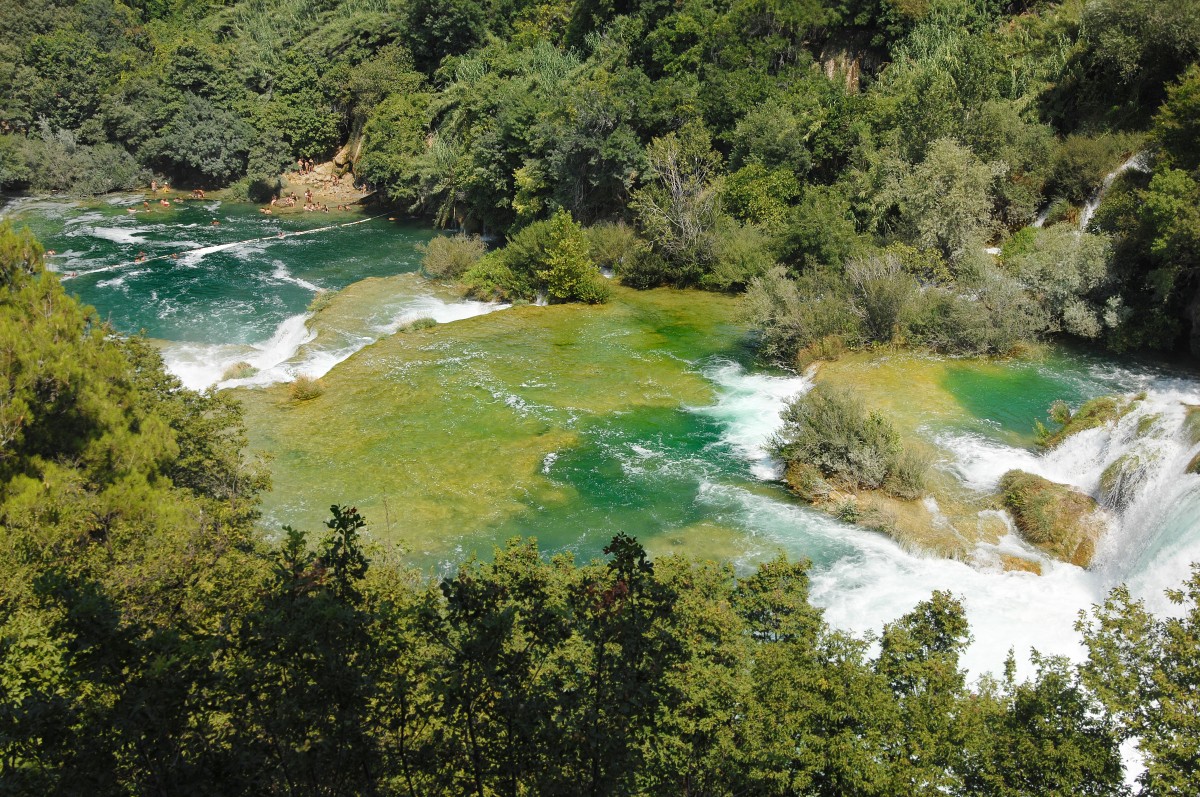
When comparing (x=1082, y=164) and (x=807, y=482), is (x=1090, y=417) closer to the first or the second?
(x=807, y=482)

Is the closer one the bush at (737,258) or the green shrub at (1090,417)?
the green shrub at (1090,417)

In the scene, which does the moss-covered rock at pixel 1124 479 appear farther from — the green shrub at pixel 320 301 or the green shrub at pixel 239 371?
the green shrub at pixel 320 301

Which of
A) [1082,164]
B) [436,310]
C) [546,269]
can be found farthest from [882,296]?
[436,310]

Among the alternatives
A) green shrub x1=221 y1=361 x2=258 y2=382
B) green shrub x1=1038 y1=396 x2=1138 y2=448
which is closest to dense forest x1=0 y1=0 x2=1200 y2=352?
green shrub x1=1038 y1=396 x2=1138 y2=448

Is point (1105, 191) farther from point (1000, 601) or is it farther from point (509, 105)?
point (509, 105)

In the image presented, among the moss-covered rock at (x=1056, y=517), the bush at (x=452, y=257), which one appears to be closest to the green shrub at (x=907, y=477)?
the moss-covered rock at (x=1056, y=517)

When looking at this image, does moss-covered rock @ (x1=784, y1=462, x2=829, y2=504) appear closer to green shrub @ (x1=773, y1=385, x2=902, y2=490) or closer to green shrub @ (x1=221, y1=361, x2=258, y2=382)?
green shrub @ (x1=773, y1=385, x2=902, y2=490)

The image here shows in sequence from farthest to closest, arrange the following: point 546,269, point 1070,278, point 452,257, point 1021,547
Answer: point 452,257, point 546,269, point 1070,278, point 1021,547
